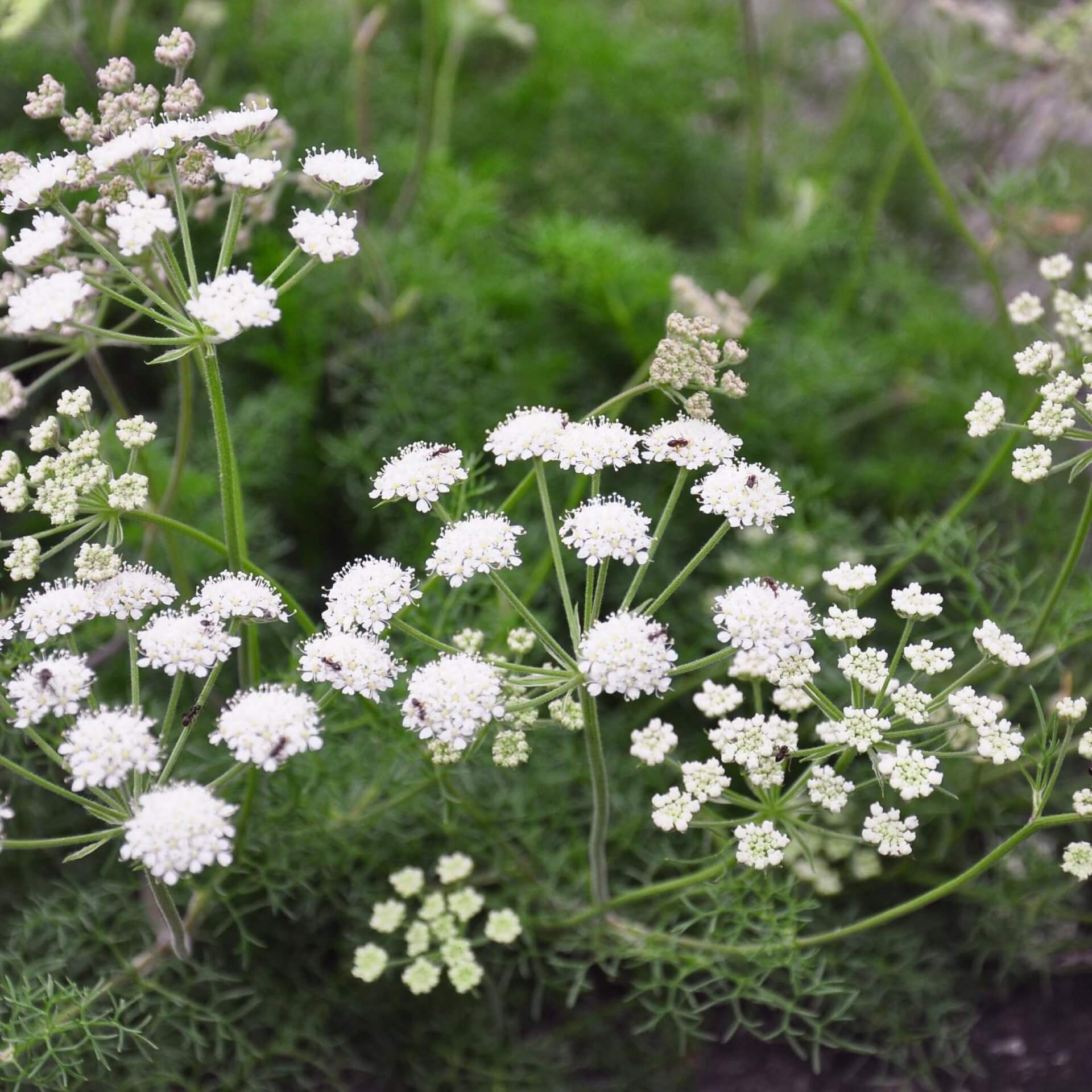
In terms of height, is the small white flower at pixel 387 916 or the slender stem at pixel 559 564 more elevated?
the slender stem at pixel 559 564

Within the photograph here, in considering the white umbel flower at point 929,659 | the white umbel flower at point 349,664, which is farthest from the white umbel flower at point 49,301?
the white umbel flower at point 929,659

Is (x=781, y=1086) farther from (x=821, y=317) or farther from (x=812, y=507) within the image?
(x=821, y=317)

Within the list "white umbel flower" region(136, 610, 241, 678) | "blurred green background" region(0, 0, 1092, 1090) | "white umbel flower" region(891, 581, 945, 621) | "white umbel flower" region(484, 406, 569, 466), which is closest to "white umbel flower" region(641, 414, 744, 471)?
"white umbel flower" region(484, 406, 569, 466)

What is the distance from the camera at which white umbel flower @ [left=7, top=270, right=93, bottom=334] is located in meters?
1.78

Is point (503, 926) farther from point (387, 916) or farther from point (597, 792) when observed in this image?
point (597, 792)

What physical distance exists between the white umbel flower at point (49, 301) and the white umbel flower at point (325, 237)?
37 cm

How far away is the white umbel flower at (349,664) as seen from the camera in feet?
6.24

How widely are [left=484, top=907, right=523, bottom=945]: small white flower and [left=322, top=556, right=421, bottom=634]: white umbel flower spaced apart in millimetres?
908

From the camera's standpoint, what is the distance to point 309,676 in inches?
75.0

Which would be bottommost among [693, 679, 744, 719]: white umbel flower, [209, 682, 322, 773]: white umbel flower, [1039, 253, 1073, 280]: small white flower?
[693, 679, 744, 719]: white umbel flower

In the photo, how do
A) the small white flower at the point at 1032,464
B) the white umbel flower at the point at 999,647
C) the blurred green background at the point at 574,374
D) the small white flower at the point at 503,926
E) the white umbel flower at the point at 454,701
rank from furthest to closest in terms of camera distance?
the blurred green background at the point at 574,374 < the small white flower at the point at 503,926 < the small white flower at the point at 1032,464 < the white umbel flower at the point at 999,647 < the white umbel flower at the point at 454,701

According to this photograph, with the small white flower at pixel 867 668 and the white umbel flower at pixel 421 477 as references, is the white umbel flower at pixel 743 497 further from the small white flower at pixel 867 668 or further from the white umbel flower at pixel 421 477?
the white umbel flower at pixel 421 477

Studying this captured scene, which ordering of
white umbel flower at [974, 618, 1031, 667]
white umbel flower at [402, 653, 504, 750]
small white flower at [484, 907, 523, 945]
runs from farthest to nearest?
1. small white flower at [484, 907, 523, 945]
2. white umbel flower at [974, 618, 1031, 667]
3. white umbel flower at [402, 653, 504, 750]

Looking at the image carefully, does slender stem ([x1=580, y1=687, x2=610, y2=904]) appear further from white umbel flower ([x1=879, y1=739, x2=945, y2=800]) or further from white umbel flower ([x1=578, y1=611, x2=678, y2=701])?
white umbel flower ([x1=879, y1=739, x2=945, y2=800])
